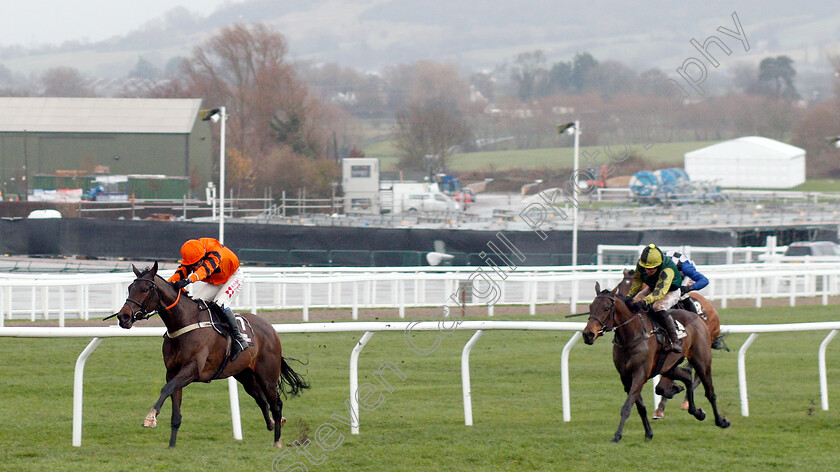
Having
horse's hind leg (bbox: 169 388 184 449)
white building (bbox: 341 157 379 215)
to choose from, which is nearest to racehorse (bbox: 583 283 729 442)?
horse's hind leg (bbox: 169 388 184 449)

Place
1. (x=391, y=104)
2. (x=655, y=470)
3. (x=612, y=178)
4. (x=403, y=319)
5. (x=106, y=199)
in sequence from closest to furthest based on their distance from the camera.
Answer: (x=655, y=470) < (x=403, y=319) < (x=106, y=199) < (x=612, y=178) < (x=391, y=104)

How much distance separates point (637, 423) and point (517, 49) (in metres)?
163

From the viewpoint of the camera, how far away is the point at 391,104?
85188 millimetres

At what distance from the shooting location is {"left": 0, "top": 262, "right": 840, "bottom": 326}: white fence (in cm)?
1244

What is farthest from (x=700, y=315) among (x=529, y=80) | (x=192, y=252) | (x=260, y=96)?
(x=529, y=80)

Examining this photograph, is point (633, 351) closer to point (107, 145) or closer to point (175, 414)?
point (175, 414)

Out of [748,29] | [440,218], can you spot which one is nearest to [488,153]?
[440,218]

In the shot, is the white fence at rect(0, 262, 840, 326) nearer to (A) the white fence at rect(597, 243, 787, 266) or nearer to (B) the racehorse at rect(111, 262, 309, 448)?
(A) the white fence at rect(597, 243, 787, 266)

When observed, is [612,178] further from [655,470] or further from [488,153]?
[655,470]

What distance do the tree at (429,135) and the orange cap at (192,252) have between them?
4245cm

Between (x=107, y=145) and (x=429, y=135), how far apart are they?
1569 cm

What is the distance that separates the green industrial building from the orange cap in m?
35.2

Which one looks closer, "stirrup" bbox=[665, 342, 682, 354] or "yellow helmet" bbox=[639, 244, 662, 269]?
"stirrup" bbox=[665, 342, 682, 354]

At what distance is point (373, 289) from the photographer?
14.4m
